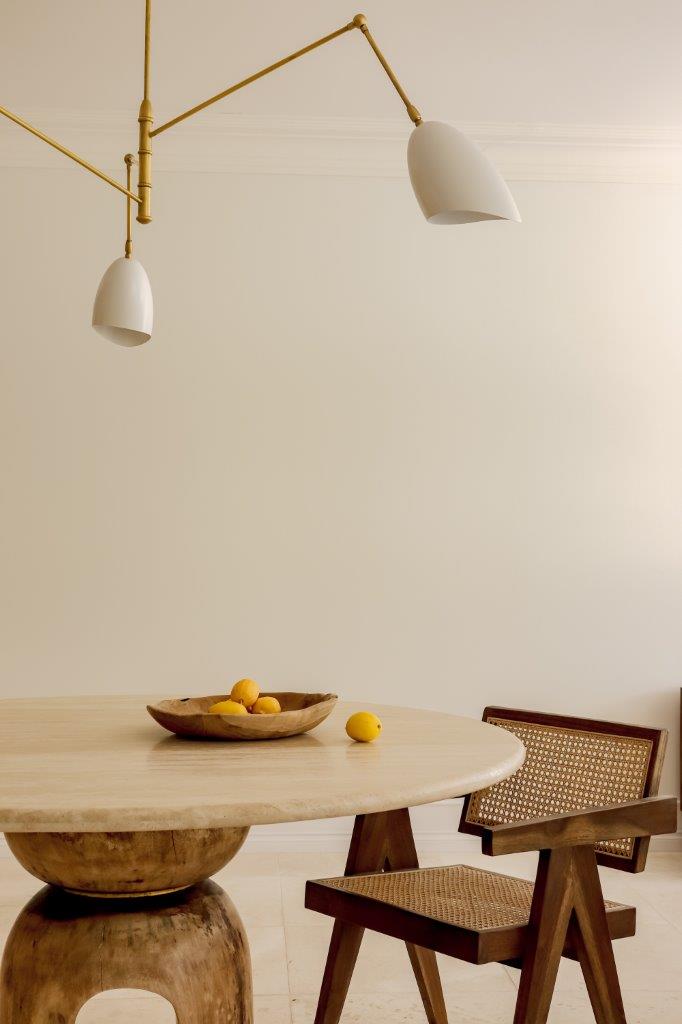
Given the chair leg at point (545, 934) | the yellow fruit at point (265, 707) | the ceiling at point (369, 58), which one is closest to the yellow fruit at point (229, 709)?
the yellow fruit at point (265, 707)

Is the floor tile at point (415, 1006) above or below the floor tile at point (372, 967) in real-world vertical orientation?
above

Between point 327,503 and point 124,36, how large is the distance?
1.87 meters

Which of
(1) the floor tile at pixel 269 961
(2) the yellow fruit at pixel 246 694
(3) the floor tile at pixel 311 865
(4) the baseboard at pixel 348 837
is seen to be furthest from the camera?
(4) the baseboard at pixel 348 837

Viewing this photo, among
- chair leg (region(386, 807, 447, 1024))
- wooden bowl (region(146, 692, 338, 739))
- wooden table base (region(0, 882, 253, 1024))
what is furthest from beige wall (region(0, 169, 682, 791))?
wooden table base (region(0, 882, 253, 1024))

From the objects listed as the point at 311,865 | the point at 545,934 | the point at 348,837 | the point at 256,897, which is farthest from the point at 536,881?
the point at 348,837

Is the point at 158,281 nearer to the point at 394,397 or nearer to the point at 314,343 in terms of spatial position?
the point at 314,343

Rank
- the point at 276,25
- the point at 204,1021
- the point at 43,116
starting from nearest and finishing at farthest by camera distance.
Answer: the point at 204,1021
the point at 276,25
the point at 43,116

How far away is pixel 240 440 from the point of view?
13.1 ft

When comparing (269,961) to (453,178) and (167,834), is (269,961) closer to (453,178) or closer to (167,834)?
(167,834)

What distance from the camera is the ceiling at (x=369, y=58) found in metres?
3.04

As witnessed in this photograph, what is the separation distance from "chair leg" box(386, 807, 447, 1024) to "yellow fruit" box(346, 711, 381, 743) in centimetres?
44

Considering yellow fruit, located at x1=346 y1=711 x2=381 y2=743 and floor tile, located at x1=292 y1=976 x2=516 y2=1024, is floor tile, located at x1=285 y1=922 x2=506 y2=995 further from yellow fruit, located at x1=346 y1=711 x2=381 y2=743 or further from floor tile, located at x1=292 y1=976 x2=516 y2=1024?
yellow fruit, located at x1=346 y1=711 x2=381 y2=743

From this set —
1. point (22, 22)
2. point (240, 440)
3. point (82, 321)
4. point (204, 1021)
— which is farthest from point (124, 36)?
point (204, 1021)

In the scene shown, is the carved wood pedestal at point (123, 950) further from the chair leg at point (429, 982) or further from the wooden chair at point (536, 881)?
the chair leg at point (429, 982)
